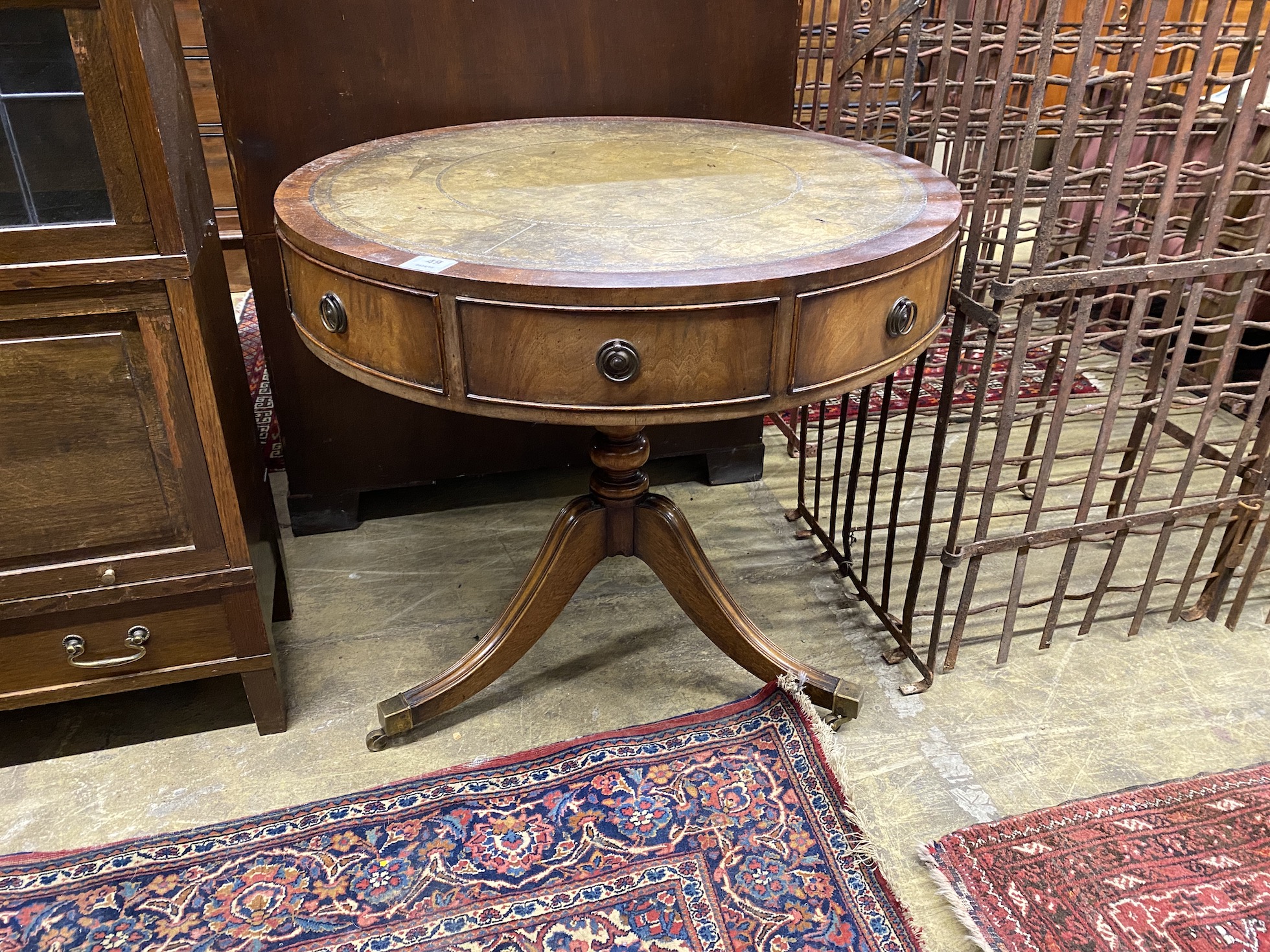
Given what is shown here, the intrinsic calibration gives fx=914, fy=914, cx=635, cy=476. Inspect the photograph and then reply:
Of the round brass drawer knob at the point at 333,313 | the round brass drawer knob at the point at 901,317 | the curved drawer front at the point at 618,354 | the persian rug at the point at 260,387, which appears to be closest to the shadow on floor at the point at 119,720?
the persian rug at the point at 260,387

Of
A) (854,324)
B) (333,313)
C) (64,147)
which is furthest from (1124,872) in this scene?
(64,147)

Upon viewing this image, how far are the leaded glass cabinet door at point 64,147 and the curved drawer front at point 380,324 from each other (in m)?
0.24

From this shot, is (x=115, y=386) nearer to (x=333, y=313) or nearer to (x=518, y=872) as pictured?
(x=333, y=313)

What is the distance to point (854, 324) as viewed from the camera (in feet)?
3.76

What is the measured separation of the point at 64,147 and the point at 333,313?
420 millimetres

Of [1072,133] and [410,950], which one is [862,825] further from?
[1072,133]

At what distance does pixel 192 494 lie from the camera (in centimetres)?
142

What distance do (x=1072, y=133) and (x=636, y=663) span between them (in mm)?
1169

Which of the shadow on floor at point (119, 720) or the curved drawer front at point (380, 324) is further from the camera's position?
the shadow on floor at point (119, 720)

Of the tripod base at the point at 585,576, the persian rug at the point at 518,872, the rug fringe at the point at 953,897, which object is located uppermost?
the tripod base at the point at 585,576

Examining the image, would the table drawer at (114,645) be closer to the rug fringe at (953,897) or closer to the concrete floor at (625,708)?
the concrete floor at (625,708)

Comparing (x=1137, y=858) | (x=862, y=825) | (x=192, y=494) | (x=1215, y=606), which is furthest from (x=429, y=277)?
(x=1215, y=606)

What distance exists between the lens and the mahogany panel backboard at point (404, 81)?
1.76 m

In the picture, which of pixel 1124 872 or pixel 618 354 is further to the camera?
pixel 1124 872
